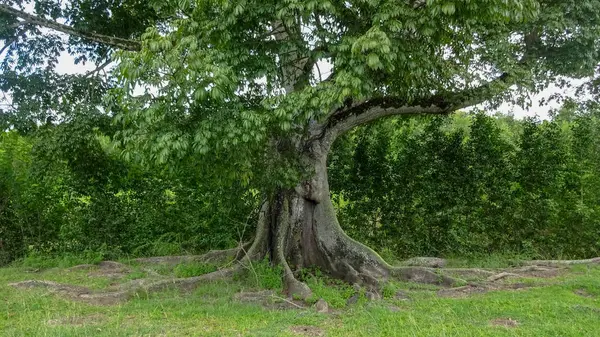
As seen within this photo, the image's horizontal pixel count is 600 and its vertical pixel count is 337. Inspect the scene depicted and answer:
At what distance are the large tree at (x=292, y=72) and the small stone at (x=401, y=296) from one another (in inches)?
14.5

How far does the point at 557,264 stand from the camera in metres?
8.76

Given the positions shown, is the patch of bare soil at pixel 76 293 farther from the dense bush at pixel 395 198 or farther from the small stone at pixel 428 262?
the small stone at pixel 428 262

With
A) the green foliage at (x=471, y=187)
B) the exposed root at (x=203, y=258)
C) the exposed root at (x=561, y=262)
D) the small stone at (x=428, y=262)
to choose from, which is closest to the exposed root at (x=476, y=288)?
the small stone at (x=428, y=262)

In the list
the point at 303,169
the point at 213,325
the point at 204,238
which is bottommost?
the point at 213,325

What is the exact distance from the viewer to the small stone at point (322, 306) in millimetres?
5939

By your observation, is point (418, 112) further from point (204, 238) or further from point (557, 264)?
point (204, 238)

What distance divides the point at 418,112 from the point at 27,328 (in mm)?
6326

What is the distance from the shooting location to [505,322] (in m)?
5.32

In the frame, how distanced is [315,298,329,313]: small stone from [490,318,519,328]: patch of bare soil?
70.2 inches

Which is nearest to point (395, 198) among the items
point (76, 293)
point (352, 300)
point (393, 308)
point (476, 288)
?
point (476, 288)

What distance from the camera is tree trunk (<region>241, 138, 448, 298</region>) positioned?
303 inches

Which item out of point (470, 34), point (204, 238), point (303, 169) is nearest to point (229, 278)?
point (303, 169)

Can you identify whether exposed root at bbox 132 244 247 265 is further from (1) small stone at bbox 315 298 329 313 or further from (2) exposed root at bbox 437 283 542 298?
(2) exposed root at bbox 437 283 542 298

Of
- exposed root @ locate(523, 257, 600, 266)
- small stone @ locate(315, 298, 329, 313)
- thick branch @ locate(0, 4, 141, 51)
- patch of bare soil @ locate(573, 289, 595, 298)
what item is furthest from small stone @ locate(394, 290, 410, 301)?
thick branch @ locate(0, 4, 141, 51)
